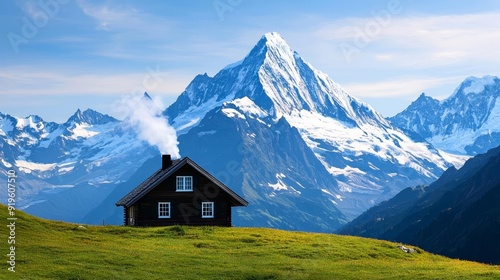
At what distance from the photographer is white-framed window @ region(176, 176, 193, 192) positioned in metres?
91.1

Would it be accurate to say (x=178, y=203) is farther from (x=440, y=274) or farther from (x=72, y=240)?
(x=440, y=274)

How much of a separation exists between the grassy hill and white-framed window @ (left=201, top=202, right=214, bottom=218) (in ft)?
45.1

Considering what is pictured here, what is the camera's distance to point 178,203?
90.8 metres

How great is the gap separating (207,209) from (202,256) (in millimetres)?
31451

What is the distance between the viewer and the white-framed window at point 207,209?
91.3m

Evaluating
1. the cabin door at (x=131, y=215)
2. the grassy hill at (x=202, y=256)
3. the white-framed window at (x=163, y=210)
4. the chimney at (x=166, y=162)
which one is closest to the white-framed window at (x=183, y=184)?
the white-framed window at (x=163, y=210)

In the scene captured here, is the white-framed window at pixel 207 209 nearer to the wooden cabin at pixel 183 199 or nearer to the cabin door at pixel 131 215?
the wooden cabin at pixel 183 199

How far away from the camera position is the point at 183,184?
91.1 m

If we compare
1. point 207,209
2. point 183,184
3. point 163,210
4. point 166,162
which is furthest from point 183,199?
point 166,162

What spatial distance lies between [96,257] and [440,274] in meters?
26.3

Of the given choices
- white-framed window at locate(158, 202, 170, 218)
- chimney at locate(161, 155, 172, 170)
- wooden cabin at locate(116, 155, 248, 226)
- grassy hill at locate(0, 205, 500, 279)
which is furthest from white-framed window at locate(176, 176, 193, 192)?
grassy hill at locate(0, 205, 500, 279)

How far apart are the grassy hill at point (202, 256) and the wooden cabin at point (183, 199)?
13.4m

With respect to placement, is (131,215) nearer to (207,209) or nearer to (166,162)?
(166,162)

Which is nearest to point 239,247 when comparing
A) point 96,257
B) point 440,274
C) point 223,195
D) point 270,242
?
point 270,242
